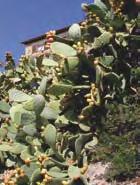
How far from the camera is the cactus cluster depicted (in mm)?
2734

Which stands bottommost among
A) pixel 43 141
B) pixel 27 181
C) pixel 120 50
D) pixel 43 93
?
pixel 27 181

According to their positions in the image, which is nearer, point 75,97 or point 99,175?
point 75,97

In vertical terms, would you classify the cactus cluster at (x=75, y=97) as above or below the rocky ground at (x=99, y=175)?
above

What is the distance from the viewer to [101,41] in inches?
112

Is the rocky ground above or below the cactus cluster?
below

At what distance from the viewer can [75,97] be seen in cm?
284

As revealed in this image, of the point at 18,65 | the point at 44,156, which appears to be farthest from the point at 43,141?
the point at 18,65

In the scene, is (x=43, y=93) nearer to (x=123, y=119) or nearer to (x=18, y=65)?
(x=18, y=65)

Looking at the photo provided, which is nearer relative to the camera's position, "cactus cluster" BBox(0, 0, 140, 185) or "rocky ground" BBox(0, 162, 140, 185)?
"cactus cluster" BBox(0, 0, 140, 185)

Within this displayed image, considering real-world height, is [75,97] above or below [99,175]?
above

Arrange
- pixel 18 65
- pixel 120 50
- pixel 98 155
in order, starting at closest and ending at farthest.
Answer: pixel 120 50 → pixel 18 65 → pixel 98 155

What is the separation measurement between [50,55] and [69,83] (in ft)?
1.16

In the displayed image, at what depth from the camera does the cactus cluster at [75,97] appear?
2.73 metres

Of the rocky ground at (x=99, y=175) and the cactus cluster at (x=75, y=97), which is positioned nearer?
the cactus cluster at (x=75, y=97)
